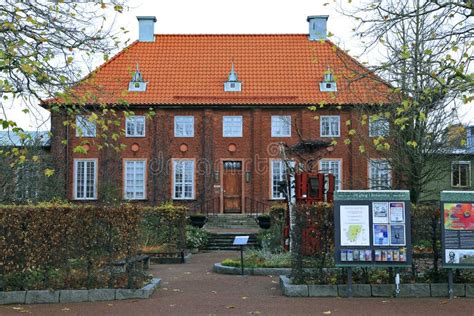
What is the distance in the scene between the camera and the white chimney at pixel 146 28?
3753 cm

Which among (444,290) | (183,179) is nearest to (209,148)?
(183,179)

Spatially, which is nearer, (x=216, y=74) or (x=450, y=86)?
(x=450, y=86)

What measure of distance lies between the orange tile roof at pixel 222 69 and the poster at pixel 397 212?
20.3m

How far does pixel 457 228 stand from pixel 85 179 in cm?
2515

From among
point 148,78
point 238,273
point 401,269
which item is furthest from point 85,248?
point 148,78

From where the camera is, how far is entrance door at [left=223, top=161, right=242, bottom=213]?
32.6 metres

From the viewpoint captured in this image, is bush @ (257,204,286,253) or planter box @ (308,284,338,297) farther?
bush @ (257,204,286,253)

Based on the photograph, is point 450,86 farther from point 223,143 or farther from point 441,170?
point 223,143

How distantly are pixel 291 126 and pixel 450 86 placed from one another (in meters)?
21.6

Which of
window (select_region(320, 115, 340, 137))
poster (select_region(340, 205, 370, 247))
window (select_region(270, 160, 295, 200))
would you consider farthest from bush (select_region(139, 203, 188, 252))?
window (select_region(320, 115, 340, 137))

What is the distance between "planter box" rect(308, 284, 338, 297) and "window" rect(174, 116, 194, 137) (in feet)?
73.8

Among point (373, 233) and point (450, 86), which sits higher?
point (450, 86)

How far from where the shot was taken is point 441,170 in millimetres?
24047

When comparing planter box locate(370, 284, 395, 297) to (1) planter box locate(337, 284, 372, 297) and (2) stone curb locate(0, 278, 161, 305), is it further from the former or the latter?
(2) stone curb locate(0, 278, 161, 305)
